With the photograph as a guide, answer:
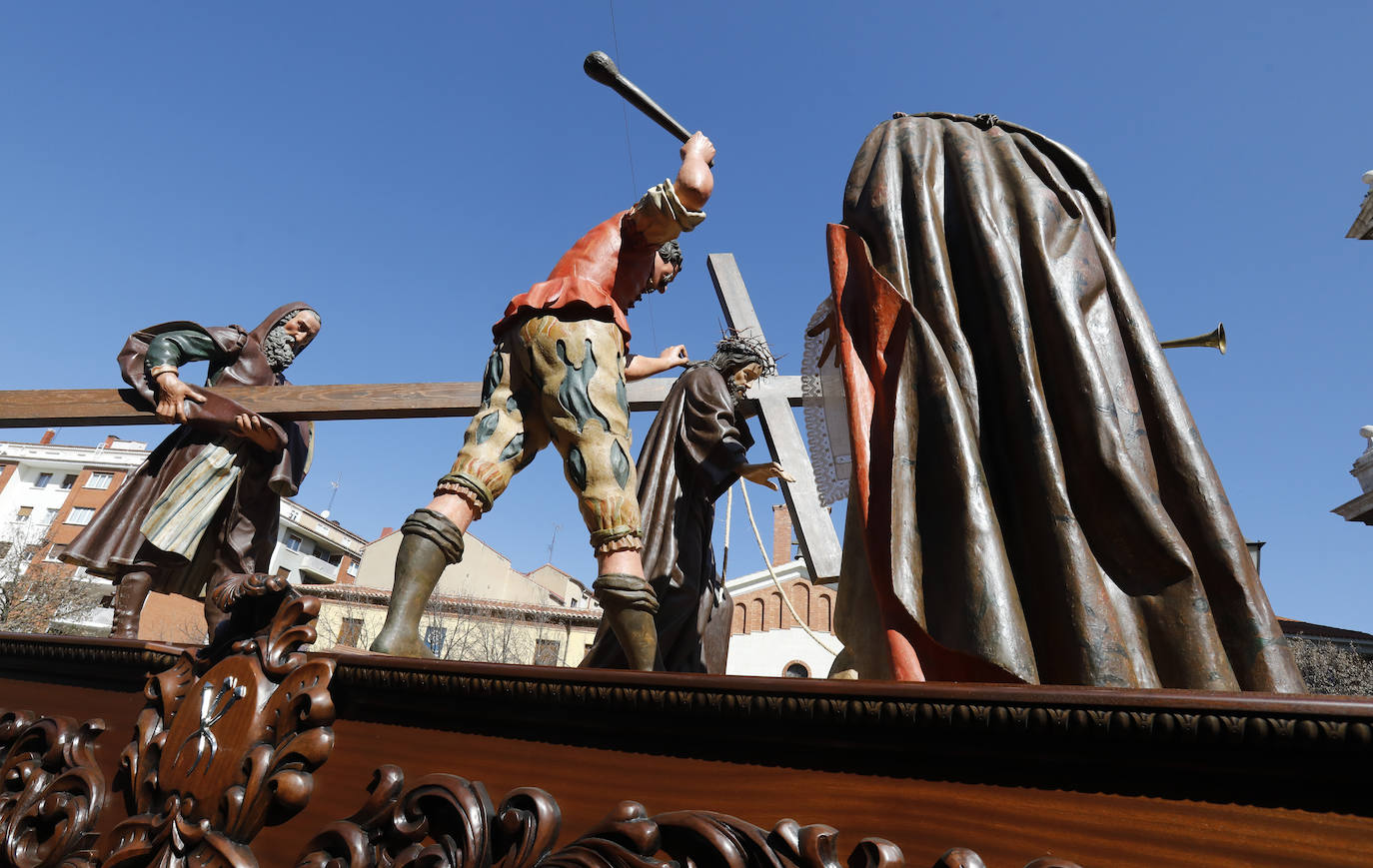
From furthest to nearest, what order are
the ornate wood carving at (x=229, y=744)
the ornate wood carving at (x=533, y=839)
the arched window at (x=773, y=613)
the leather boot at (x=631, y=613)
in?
the arched window at (x=773, y=613), the leather boot at (x=631, y=613), the ornate wood carving at (x=229, y=744), the ornate wood carving at (x=533, y=839)

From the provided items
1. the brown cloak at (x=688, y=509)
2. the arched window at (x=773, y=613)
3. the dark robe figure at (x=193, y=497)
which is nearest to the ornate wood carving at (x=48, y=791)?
the brown cloak at (x=688, y=509)

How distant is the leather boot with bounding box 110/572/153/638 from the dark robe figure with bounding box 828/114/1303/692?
338cm

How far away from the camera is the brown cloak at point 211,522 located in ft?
12.2

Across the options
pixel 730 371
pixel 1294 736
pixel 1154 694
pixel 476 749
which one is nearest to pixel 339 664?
pixel 476 749

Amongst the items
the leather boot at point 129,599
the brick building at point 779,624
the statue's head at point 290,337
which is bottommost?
the leather boot at point 129,599

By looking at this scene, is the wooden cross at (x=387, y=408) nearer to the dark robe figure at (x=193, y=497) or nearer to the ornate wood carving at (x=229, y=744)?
the dark robe figure at (x=193, y=497)

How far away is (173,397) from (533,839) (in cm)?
374

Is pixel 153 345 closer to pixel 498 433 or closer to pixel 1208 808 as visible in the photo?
pixel 498 433

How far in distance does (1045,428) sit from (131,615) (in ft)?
13.0

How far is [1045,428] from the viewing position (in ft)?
4.83

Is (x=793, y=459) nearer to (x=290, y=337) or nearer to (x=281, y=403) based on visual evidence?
(x=281, y=403)

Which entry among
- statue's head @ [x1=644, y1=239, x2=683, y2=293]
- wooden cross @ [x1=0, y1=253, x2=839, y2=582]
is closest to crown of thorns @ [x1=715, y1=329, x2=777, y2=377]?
wooden cross @ [x1=0, y1=253, x2=839, y2=582]

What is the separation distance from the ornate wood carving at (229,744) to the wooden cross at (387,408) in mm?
2287

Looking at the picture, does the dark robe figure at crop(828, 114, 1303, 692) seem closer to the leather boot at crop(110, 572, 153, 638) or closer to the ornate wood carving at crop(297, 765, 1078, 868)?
the ornate wood carving at crop(297, 765, 1078, 868)
